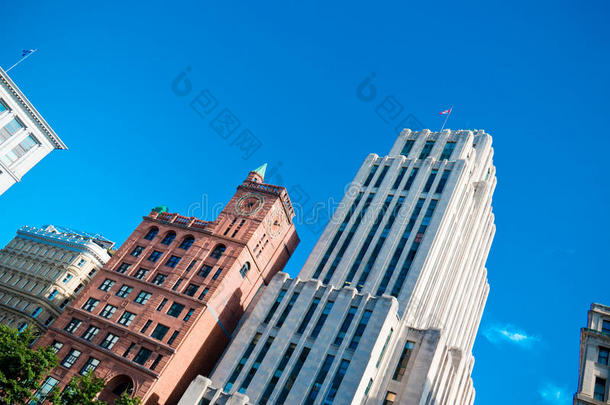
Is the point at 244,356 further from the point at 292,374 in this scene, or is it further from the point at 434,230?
the point at 434,230

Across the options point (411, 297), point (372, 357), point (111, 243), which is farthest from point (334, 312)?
point (111, 243)

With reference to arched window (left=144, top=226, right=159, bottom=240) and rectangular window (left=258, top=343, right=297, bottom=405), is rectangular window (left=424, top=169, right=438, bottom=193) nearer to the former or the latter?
rectangular window (left=258, top=343, right=297, bottom=405)

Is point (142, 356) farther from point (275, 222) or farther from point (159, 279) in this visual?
point (275, 222)

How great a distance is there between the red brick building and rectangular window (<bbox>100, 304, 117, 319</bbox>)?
0.46 feet

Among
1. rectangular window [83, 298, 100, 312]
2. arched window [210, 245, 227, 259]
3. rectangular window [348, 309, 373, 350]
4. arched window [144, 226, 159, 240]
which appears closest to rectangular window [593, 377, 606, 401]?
rectangular window [348, 309, 373, 350]

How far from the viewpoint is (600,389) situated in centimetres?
3972

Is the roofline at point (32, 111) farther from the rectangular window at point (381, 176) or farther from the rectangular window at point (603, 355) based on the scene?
the rectangular window at point (603, 355)

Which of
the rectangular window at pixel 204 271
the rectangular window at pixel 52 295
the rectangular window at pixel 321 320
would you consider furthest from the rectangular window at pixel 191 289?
the rectangular window at pixel 52 295

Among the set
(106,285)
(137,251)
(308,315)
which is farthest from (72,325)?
(308,315)

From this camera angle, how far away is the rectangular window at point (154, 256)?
67688mm

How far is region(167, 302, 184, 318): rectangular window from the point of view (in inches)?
2336

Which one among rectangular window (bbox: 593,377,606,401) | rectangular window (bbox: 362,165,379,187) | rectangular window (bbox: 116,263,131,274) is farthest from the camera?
rectangular window (bbox: 362,165,379,187)

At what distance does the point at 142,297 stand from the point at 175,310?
20.0ft

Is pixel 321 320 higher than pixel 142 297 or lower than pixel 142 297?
higher
